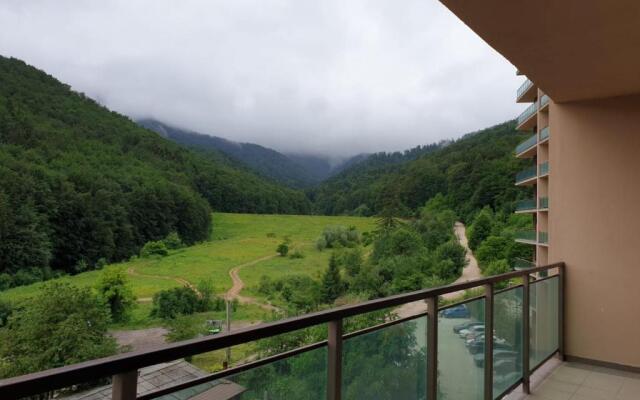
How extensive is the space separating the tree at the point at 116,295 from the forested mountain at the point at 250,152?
246 ft

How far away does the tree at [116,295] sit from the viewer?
35.9 metres

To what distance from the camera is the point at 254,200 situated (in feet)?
235

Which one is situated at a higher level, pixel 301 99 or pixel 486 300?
pixel 301 99

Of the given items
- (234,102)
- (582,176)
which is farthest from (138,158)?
(234,102)

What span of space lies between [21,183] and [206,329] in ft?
80.6

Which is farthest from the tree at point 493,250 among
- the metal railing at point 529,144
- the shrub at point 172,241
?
the shrub at point 172,241

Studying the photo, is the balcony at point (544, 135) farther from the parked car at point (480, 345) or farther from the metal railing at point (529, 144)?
the parked car at point (480, 345)

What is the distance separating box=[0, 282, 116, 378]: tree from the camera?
23.2 m

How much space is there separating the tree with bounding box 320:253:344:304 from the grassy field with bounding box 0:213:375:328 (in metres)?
3.68

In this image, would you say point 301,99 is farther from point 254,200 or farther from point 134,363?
point 134,363

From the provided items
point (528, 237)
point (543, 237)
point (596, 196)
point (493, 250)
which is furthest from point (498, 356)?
point (493, 250)

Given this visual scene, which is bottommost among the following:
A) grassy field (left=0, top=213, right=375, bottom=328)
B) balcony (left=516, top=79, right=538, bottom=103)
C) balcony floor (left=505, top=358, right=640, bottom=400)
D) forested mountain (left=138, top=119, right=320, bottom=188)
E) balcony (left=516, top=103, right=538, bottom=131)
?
grassy field (left=0, top=213, right=375, bottom=328)

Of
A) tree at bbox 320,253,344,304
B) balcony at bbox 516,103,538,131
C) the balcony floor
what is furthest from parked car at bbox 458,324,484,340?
tree at bbox 320,253,344,304

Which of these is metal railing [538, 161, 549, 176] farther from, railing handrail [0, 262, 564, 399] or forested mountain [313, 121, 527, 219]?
railing handrail [0, 262, 564, 399]
